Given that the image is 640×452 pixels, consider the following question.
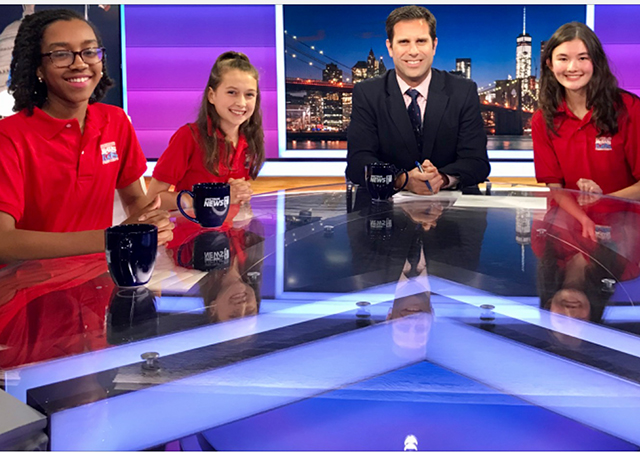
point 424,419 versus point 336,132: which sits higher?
point 336,132

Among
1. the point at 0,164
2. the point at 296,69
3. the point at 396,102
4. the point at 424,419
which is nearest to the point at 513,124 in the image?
the point at 296,69

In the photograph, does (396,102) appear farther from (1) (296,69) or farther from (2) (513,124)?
(2) (513,124)

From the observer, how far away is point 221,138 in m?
2.34

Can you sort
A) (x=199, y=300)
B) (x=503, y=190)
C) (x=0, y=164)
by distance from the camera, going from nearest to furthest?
(x=199, y=300), (x=0, y=164), (x=503, y=190)

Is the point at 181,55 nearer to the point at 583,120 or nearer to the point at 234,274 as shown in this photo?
the point at 583,120

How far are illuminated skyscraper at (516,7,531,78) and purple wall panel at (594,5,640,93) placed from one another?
0.67 meters

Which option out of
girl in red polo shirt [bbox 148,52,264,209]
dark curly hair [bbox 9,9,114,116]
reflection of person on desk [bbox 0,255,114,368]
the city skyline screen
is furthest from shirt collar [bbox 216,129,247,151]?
the city skyline screen

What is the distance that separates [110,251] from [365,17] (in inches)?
244

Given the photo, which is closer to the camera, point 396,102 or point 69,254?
point 69,254

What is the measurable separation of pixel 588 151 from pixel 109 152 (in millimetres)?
1651

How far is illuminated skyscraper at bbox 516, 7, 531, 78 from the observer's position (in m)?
6.56

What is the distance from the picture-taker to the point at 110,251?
0.96 metres

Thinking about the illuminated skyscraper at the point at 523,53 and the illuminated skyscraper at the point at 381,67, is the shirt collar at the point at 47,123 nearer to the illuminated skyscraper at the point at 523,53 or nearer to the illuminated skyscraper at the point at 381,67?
the illuminated skyscraper at the point at 381,67

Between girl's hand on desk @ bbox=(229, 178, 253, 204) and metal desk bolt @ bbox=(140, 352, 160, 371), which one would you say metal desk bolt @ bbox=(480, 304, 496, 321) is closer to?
metal desk bolt @ bbox=(140, 352, 160, 371)
